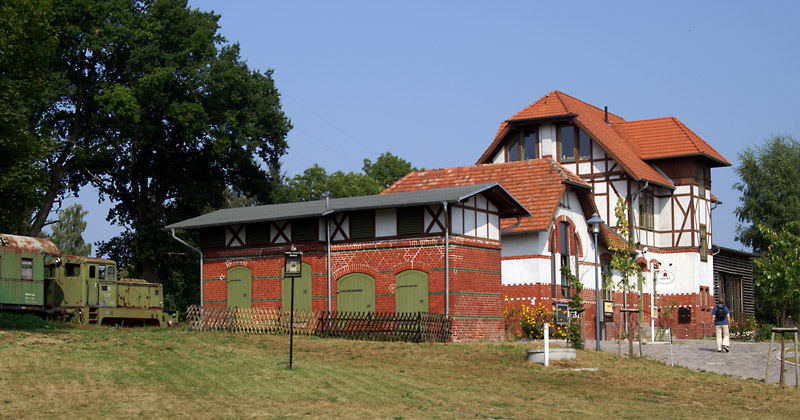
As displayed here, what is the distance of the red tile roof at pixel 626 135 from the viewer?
46125 mm

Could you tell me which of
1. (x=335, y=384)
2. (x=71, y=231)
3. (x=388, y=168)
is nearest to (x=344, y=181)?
(x=388, y=168)

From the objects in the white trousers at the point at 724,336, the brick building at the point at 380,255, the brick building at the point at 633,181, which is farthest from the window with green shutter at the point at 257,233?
the white trousers at the point at 724,336

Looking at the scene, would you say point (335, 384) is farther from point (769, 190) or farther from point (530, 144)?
point (769, 190)

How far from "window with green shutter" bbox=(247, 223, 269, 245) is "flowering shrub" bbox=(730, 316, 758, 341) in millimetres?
24601

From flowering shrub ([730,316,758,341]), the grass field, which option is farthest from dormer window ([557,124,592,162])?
the grass field

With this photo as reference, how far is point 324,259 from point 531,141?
1735cm

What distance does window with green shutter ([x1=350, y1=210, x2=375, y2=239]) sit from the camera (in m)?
33.5

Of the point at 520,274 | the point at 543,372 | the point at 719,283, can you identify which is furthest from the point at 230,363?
the point at 719,283

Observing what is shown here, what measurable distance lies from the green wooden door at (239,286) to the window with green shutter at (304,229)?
105 inches

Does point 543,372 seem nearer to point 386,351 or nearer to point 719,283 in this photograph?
point 386,351

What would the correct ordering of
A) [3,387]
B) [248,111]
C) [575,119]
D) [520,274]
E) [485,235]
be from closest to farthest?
[3,387]
[485,235]
[520,274]
[575,119]
[248,111]

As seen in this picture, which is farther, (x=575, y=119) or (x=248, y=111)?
(x=248, y=111)

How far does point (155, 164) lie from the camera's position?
164 ft

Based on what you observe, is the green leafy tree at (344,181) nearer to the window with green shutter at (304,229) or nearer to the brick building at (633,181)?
the brick building at (633,181)
